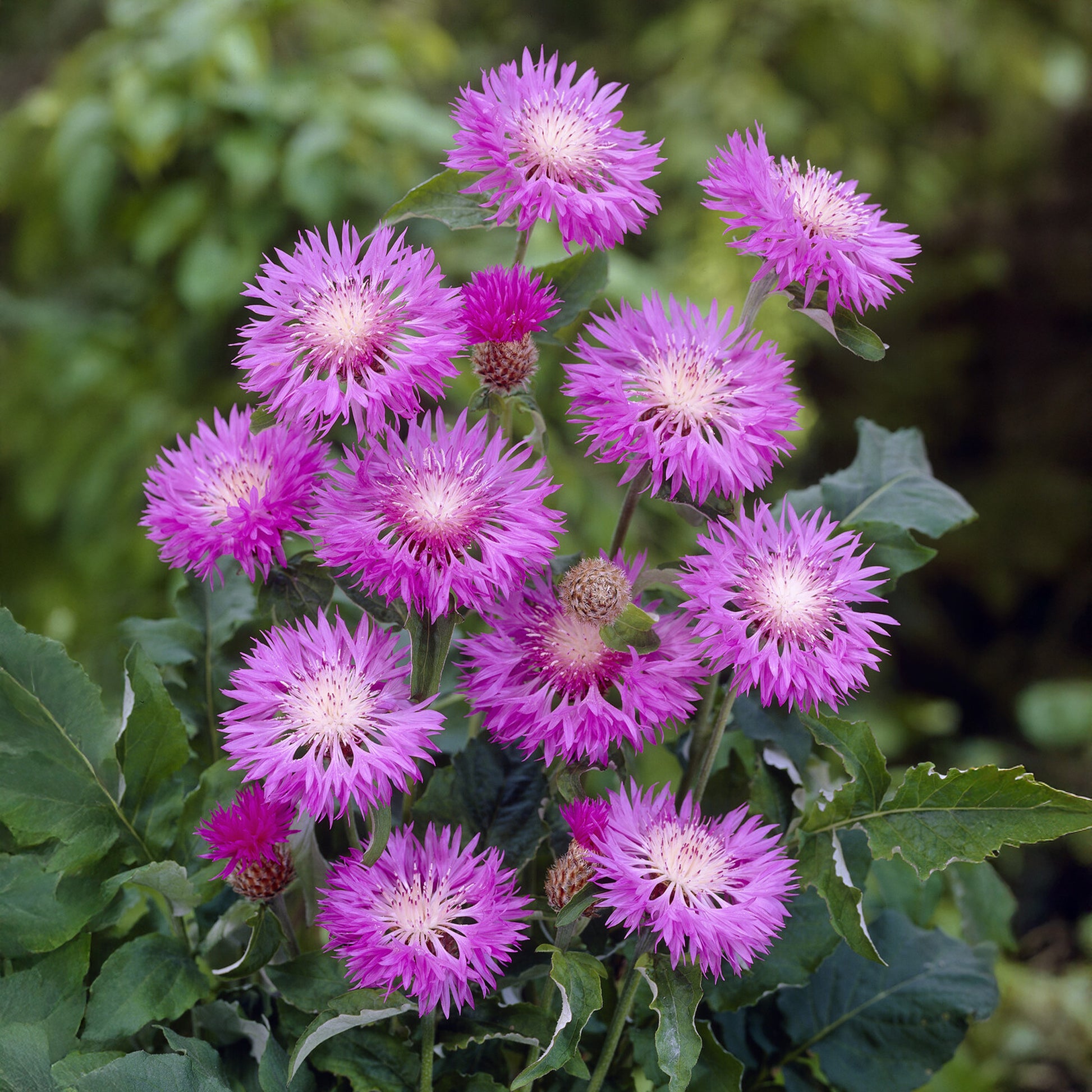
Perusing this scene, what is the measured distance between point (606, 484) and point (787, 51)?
3.28ft

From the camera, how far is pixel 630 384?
36 centimetres

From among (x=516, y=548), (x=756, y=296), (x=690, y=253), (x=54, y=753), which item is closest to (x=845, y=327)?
(x=756, y=296)

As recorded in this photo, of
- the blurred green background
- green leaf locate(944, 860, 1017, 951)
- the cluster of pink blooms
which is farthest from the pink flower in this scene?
the blurred green background

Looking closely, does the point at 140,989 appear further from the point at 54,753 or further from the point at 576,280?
the point at 576,280

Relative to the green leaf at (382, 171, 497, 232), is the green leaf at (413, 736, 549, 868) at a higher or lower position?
lower

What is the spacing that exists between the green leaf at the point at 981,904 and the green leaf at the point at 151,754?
1.25ft

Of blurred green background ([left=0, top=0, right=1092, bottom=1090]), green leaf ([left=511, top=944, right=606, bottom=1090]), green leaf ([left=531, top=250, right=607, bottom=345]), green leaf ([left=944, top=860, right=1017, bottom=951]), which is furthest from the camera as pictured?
blurred green background ([left=0, top=0, right=1092, bottom=1090])

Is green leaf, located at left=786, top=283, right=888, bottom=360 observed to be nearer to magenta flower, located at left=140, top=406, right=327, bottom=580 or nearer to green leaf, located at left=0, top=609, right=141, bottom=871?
magenta flower, located at left=140, top=406, right=327, bottom=580

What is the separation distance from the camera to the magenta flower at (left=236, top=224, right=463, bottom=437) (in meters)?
0.34

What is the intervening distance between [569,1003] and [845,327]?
0.24 meters

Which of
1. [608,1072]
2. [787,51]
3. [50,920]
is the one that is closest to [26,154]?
[787,51]

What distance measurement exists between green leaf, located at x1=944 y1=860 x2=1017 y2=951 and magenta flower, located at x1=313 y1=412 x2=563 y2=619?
34cm

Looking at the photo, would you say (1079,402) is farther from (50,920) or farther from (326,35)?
(50,920)

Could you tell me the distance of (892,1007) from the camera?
512 millimetres
